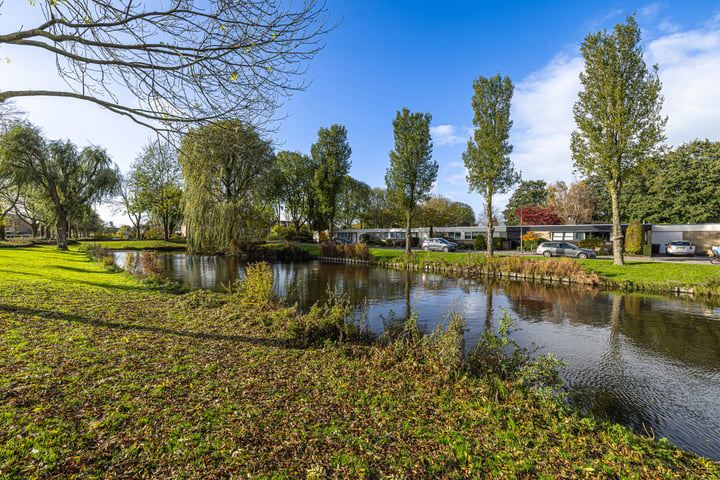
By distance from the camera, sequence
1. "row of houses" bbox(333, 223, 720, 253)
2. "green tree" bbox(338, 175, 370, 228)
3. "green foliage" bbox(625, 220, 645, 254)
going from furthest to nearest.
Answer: "green tree" bbox(338, 175, 370, 228)
"row of houses" bbox(333, 223, 720, 253)
"green foliage" bbox(625, 220, 645, 254)

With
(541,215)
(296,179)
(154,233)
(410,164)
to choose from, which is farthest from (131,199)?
(541,215)

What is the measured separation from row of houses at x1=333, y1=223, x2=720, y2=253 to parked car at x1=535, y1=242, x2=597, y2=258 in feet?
22.5

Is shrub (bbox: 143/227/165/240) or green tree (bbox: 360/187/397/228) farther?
green tree (bbox: 360/187/397/228)

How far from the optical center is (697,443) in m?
3.97

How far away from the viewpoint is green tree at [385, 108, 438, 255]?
27.7 metres

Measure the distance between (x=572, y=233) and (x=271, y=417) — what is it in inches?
1542

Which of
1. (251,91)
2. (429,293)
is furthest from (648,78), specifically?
(251,91)

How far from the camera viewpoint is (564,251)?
23797 millimetres

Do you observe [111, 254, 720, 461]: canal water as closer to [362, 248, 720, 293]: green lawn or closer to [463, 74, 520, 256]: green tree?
[362, 248, 720, 293]: green lawn

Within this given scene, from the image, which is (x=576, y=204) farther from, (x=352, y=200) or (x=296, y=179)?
(x=296, y=179)

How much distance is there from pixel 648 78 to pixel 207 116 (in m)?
22.2

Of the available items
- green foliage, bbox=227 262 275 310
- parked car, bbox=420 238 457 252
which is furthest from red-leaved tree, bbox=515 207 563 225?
green foliage, bbox=227 262 275 310

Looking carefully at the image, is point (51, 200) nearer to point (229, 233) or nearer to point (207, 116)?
point (229, 233)

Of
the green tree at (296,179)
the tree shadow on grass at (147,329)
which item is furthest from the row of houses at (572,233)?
the tree shadow on grass at (147,329)
